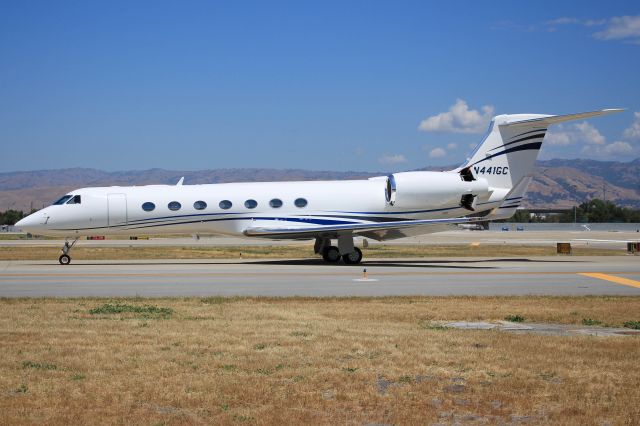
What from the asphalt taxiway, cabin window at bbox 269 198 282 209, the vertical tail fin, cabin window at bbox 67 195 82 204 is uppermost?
the vertical tail fin

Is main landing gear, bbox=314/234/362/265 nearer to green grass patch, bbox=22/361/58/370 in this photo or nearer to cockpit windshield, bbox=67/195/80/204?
cockpit windshield, bbox=67/195/80/204

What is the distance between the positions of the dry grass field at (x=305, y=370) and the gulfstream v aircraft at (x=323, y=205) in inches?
547

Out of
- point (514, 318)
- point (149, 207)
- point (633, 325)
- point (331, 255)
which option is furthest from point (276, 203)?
point (633, 325)

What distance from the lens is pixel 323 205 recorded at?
29.2 m

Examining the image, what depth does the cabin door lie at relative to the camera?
28594 millimetres

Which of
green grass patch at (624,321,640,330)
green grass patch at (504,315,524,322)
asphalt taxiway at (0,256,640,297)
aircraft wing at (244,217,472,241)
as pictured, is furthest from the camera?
aircraft wing at (244,217,472,241)

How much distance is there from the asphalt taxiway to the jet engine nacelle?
91.6 inches

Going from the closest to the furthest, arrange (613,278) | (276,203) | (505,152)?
(613,278) → (276,203) → (505,152)

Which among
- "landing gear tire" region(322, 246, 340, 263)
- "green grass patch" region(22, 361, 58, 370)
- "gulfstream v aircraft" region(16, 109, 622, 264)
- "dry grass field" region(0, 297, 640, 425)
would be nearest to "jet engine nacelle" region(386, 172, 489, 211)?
"gulfstream v aircraft" region(16, 109, 622, 264)

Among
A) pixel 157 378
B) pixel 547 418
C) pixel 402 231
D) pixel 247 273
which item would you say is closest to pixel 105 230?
pixel 247 273

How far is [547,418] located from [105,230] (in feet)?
77.8

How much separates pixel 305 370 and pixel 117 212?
2056cm

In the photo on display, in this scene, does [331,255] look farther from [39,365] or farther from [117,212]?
[39,365]

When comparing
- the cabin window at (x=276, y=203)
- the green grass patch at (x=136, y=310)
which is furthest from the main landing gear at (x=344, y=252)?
the green grass patch at (x=136, y=310)
